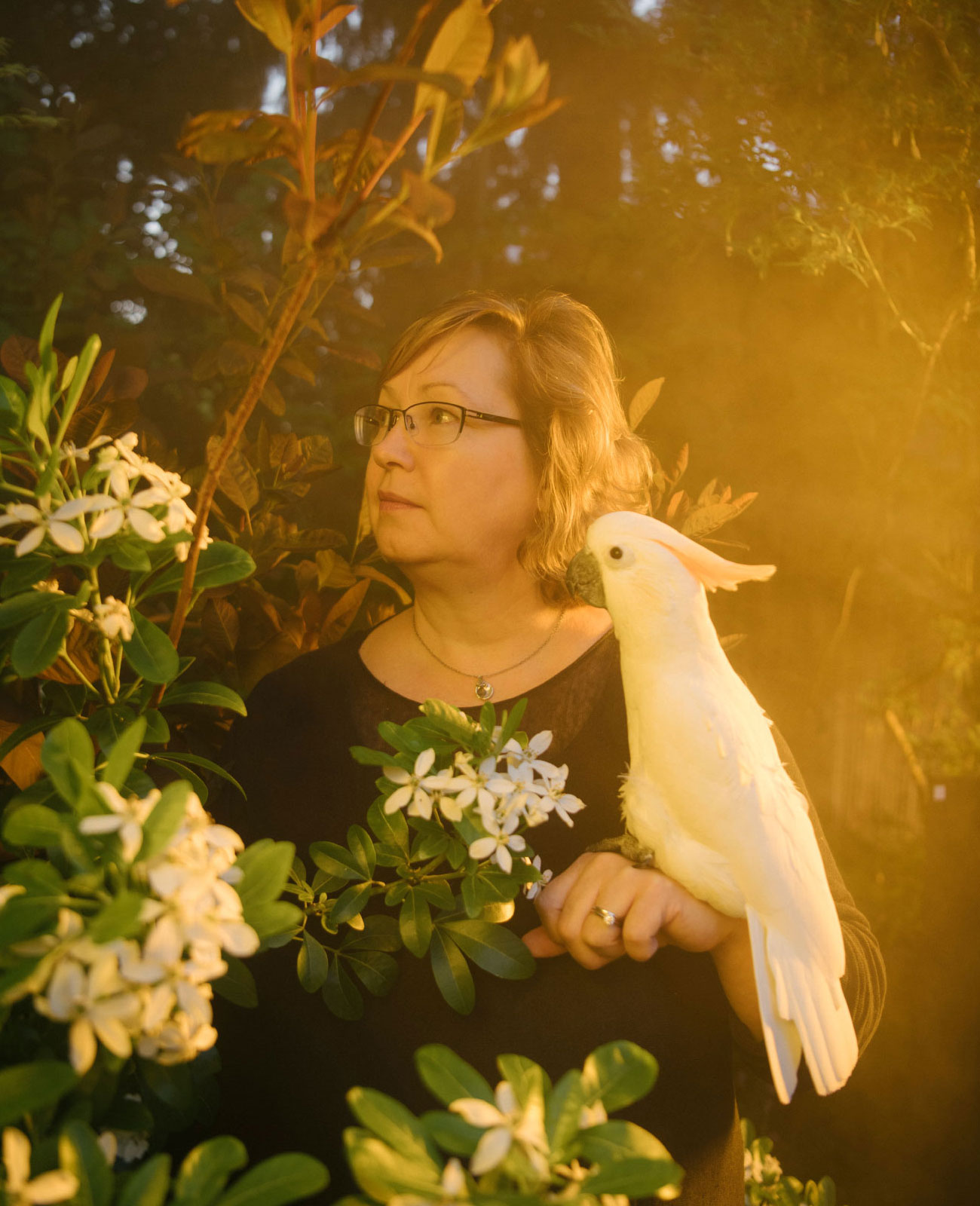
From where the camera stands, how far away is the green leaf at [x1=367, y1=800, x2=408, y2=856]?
3.29ft

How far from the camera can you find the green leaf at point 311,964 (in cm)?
100

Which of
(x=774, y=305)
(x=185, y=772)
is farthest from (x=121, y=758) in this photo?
(x=774, y=305)

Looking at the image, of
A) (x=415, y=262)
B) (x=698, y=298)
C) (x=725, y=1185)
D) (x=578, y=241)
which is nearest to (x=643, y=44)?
(x=578, y=241)

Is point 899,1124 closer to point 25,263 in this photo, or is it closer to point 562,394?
point 562,394

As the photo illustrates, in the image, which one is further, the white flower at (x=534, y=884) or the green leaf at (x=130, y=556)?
the white flower at (x=534, y=884)

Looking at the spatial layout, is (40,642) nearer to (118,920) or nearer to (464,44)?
(118,920)

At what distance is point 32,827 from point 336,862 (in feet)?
1.46

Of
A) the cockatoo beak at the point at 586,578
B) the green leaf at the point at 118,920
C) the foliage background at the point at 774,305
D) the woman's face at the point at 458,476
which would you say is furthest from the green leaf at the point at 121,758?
the foliage background at the point at 774,305

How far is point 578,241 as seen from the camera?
Result: 2.20 metres

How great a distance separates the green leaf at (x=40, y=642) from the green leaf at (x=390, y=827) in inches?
15.9

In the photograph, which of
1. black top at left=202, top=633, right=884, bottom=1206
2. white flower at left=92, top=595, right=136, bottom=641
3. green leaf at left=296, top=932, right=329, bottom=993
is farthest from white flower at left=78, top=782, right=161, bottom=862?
black top at left=202, top=633, right=884, bottom=1206

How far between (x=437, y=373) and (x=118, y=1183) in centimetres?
110

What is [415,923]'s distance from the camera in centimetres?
97

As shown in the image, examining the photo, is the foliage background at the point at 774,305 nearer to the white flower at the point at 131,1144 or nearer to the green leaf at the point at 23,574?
the green leaf at the point at 23,574
